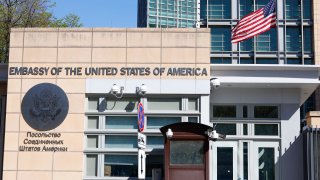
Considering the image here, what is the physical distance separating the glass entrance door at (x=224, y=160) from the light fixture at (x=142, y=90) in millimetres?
3576

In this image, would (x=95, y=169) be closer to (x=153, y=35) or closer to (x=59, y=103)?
(x=59, y=103)

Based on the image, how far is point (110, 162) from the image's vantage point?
20094 mm

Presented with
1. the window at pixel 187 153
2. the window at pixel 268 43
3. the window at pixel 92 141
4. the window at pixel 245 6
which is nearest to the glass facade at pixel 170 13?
the window at pixel 245 6

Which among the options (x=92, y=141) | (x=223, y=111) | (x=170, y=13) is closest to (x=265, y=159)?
(x=223, y=111)

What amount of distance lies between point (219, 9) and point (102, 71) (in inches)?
1933

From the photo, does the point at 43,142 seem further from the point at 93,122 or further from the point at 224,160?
the point at 224,160

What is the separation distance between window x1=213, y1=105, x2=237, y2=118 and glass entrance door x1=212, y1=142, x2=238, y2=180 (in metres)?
1.06

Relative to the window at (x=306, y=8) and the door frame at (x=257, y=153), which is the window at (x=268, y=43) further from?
the door frame at (x=257, y=153)

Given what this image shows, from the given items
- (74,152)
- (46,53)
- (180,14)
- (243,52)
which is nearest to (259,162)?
(74,152)

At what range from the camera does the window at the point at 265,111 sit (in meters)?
22.0

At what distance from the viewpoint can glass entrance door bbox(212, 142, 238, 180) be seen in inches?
854

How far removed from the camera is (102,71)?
20.3m

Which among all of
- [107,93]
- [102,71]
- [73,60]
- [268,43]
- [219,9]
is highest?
[219,9]

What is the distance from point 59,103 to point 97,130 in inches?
63.2
